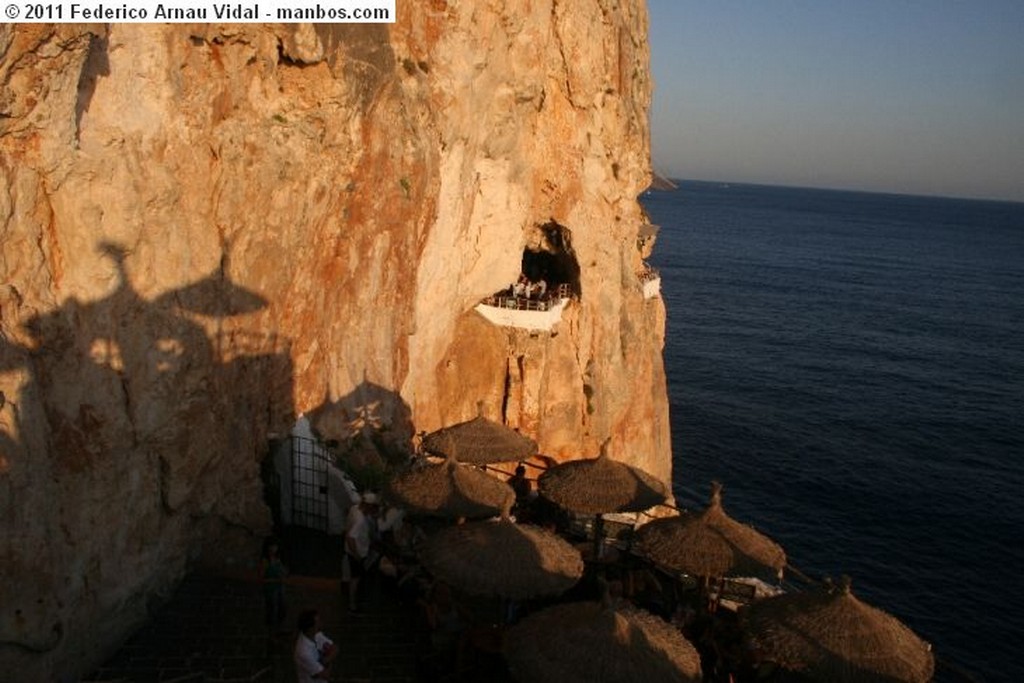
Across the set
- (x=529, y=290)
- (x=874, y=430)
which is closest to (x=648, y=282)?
(x=529, y=290)

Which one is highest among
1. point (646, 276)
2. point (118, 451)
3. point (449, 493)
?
point (118, 451)

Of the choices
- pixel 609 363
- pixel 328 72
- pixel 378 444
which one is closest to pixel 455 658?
pixel 378 444

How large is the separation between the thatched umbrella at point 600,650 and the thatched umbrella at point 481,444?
5627 mm

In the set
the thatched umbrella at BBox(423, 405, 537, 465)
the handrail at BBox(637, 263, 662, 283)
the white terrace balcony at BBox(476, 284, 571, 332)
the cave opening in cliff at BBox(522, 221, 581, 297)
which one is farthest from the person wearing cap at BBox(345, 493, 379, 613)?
the handrail at BBox(637, 263, 662, 283)

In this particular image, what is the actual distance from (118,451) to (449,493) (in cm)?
411

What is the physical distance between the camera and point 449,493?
35.9ft

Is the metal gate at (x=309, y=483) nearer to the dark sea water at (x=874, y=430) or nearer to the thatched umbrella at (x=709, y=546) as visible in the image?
the thatched umbrella at (x=709, y=546)

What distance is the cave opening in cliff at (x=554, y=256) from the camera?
28078mm

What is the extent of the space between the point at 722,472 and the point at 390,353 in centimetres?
2670

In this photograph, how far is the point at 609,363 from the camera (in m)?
29.3

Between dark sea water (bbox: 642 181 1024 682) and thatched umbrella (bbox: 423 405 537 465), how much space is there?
22.9ft

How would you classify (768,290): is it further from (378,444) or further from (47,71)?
(47,71)

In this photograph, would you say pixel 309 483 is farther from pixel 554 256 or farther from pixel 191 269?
pixel 554 256

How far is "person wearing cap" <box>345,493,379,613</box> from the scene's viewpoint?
1042cm
